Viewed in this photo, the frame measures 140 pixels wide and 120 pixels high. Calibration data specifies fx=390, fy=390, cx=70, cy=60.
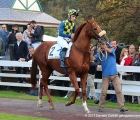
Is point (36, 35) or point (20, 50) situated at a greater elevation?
point (36, 35)

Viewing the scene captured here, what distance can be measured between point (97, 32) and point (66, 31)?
1.22m

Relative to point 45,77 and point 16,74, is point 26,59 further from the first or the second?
point 45,77

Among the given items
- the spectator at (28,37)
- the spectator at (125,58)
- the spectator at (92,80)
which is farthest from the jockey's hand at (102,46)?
the spectator at (28,37)

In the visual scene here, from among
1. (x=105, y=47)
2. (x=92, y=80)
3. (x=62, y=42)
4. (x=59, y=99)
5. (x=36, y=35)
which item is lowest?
Result: (x=59, y=99)

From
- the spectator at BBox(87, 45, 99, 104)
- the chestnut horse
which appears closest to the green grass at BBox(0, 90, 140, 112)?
the spectator at BBox(87, 45, 99, 104)

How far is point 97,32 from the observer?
10.6m

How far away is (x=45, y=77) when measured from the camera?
12.1 m

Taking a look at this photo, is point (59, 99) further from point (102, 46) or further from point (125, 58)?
point (102, 46)

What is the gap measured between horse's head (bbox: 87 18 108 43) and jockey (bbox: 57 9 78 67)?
0.72 m

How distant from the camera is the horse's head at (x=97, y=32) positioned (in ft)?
34.3

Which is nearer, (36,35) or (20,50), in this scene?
(20,50)

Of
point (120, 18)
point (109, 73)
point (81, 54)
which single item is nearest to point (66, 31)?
point (81, 54)

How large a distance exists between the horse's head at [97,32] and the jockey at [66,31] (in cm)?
72

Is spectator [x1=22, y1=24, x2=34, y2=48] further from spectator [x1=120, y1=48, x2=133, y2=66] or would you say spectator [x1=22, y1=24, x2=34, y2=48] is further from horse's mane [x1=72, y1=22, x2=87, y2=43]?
horse's mane [x1=72, y1=22, x2=87, y2=43]
